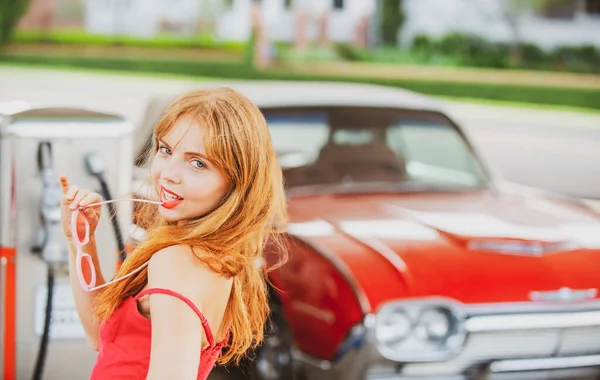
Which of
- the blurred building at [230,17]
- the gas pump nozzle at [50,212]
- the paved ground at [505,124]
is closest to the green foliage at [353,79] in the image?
the paved ground at [505,124]

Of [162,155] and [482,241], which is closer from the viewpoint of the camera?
[162,155]

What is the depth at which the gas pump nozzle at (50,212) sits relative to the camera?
3428 mm

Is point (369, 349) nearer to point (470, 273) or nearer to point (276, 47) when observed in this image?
point (470, 273)

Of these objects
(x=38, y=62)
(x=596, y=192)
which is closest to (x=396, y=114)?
(x=596, y=192)

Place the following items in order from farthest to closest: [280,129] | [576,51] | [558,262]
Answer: [576,51] → [280,129] → [558,262]

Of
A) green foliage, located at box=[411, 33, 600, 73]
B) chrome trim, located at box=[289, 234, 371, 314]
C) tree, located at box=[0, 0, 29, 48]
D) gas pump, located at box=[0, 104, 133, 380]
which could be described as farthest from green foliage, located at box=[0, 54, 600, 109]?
gas pump, located at box=[0, 104, 133, 380]

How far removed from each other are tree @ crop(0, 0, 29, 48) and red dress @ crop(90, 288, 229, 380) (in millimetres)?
38784

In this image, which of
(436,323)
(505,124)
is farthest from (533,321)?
A: (505,124)

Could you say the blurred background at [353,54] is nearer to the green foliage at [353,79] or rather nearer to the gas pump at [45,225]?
the green foliage at [353,79]

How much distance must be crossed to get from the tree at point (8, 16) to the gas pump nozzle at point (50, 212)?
37.0 metres

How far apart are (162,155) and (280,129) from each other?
9.56 feet

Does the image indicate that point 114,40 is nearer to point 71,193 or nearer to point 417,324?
point 417,324

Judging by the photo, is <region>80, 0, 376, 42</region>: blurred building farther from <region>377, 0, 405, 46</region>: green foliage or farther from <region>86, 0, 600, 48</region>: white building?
<region>377, 0, 405, 46</region>: green foliage

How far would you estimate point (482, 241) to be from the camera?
3904mm
